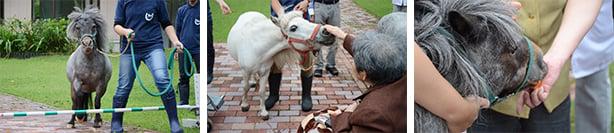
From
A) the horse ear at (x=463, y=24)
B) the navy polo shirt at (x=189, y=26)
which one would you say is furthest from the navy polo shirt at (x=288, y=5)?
the horse ear at (x=463, y=24)

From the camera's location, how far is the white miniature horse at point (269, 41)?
214 cm

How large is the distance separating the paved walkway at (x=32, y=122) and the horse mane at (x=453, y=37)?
1371 millimetres

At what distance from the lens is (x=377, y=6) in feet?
6.99

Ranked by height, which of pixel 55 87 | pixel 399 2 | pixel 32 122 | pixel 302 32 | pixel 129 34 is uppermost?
pixel 399 2

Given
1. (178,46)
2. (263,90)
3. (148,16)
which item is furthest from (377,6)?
(148,16)

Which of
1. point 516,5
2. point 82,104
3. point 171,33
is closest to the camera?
point 516,5

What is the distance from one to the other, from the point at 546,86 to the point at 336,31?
67 centimetres

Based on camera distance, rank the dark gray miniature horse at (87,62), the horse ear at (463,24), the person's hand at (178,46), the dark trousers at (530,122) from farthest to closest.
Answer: the dark gray miniature horse at (87,62) < the person's hand at (178,46) < the dark trousers at (530,122) < the horse ear at (463,24)

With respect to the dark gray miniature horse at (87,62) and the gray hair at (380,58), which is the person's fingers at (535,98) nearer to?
the gray hair at (380,58)

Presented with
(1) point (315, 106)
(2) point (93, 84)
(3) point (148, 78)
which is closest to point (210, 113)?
(1) point (315, 106)

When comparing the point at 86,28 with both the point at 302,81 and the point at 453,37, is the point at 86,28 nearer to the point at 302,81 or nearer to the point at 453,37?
the point at 302,81

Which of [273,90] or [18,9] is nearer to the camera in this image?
[273,90]

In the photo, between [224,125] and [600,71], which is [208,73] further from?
[600,71]

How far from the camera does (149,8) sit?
8.50ft
